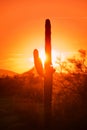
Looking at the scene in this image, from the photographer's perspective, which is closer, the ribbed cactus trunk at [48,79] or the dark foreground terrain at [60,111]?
the ribbed cactus trunk at [48,79]

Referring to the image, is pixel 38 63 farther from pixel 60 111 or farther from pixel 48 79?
pixel 60 111

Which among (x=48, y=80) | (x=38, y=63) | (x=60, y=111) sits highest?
(x=38, y=63)

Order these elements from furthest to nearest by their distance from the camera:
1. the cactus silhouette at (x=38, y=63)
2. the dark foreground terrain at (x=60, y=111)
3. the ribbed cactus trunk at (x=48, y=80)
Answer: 1. the dark foreground terrain at (x=60, y=111)
2. the cactus silhouette at (x=38, y=63)
3. the ribbed cactus trunk at (x=48, y=80)

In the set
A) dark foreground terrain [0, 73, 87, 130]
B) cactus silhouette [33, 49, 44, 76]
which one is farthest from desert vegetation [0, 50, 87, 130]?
cactus silhouette [33, 49, 44, 76]

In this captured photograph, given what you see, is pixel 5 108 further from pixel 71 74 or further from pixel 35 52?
pixel 35 52

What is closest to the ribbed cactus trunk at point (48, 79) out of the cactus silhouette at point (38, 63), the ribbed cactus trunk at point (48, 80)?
the ribbed cactus trunk at point (48, 80)

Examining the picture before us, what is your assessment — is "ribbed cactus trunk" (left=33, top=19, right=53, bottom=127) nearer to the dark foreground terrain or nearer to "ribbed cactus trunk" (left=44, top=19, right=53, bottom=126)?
"ribbed cactus trunk" (left=44, top=19, right=53, bottom=126)

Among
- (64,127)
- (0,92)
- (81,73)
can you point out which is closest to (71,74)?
(81,73)

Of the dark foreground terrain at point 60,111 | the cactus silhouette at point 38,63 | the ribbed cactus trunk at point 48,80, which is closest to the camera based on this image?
the ribbed cactus trunk at point 48,80

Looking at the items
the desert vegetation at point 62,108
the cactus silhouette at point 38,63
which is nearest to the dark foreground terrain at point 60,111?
the desert vegetation at point 62,108

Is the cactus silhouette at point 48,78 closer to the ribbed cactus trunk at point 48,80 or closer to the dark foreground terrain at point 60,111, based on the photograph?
the ribbed cactus trunk at point 48,80

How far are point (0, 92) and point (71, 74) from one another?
1590 cm

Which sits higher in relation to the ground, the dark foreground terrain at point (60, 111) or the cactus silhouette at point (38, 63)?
the cactus silhouette at point (38, 63)

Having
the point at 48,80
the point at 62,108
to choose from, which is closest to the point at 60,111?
the point at 62,108
